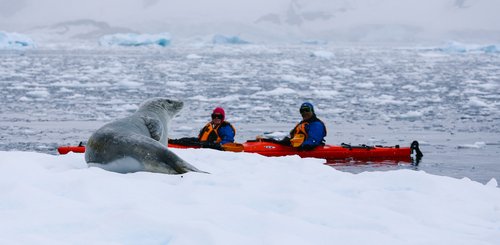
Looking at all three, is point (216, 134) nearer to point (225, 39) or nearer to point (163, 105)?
point (163, 105)

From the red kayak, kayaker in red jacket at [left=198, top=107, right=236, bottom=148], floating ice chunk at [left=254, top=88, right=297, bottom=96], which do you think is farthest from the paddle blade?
floating ice chunk at [left=254, top=88, right=297, bottom=96]

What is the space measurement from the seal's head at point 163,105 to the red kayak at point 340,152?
2383 millimetres

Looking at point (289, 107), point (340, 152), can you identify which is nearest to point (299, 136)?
point (340, 152)

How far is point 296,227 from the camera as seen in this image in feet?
11.2

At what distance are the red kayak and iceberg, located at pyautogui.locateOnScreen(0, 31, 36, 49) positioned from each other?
49047 millimetres

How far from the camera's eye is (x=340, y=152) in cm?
926

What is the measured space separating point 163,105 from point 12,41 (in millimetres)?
54108

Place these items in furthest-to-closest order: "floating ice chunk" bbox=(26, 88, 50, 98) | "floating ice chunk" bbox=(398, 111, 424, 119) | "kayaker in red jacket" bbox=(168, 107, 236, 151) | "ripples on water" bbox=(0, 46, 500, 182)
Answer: "floating ice chunk" bbox=(26, 88, 50, 98), "floating ice chunk" bbox=(398, 111, 424, 119), "ripples on water" bbox=(0, 46, 500, 182), "kayaker in red jacket" bbox=(168, 107, 236, 151)

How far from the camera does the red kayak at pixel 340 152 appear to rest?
9047 mm

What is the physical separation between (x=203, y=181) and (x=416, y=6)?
13038cm

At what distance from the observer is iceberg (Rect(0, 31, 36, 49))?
180ft

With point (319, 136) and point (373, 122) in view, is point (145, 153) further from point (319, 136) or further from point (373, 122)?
point (373, 122)

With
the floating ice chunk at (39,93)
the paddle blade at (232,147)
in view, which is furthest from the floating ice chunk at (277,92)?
the paddle blade at (232,147)

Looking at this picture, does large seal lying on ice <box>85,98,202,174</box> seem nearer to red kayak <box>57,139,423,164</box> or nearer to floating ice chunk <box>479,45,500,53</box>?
red kayak <box>57,139,423,164</box>
